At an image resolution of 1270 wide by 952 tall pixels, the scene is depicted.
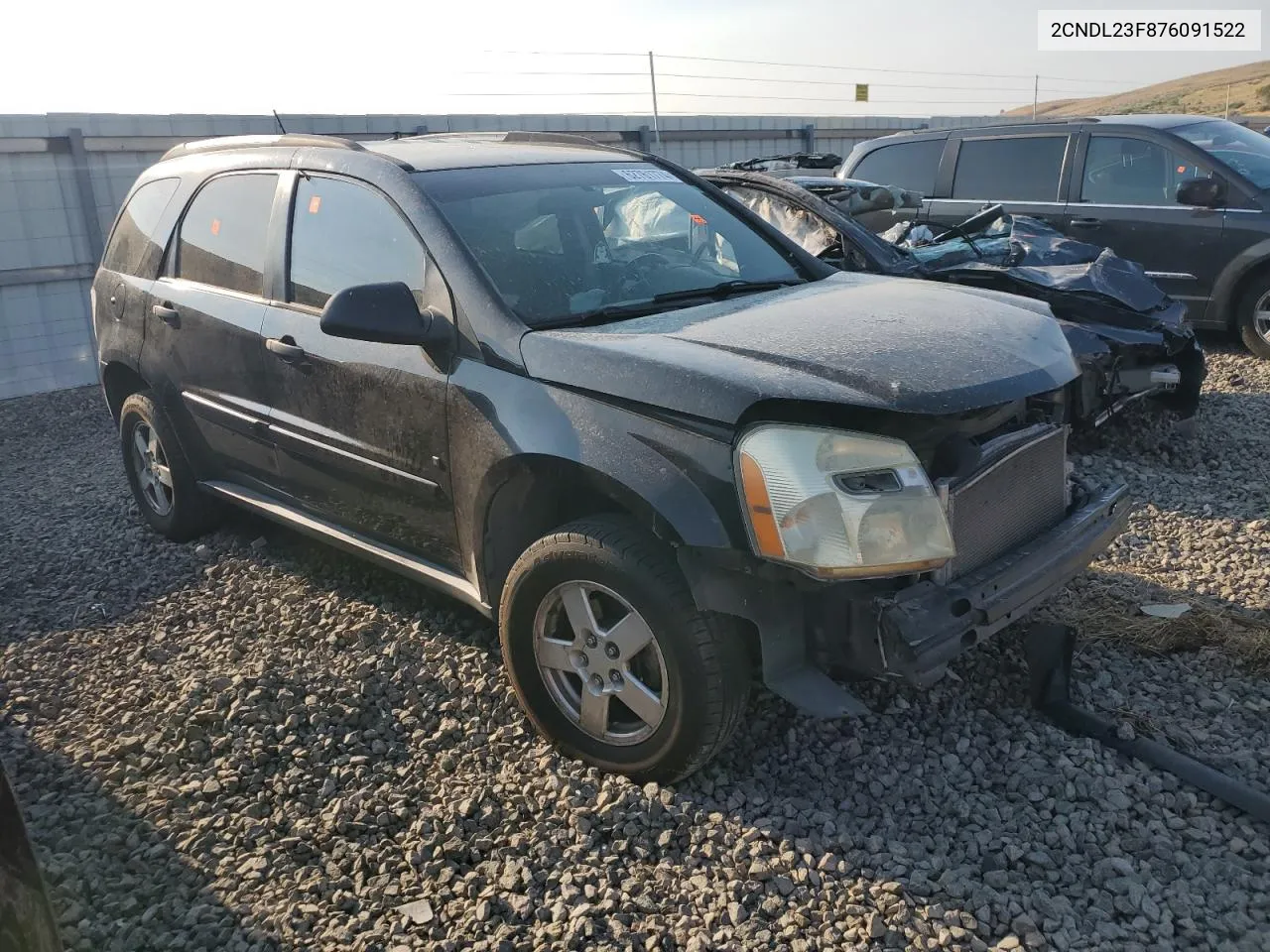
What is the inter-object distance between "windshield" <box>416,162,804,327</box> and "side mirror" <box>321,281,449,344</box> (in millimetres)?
297

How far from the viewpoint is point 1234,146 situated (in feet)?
26.8

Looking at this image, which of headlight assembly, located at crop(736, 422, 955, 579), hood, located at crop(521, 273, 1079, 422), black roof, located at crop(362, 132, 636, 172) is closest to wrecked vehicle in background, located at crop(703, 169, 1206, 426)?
black roof, located at crop(362, 132, 636, 172)

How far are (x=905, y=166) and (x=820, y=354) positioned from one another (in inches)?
277

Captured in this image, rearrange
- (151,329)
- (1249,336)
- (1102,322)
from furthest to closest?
(1249,336), (1102,322), (151,329)

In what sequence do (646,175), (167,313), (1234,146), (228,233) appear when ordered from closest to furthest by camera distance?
(646,175)
(228,233)
(167,313)
(1234,146)

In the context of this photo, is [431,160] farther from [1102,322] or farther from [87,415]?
[87,415]

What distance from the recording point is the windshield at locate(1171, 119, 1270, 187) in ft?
25.9

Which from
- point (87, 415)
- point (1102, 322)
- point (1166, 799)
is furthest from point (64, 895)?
point (87, 415)

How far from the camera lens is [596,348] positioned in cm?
304

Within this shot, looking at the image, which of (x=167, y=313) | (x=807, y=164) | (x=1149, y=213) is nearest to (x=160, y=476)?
(x=167, y=313)

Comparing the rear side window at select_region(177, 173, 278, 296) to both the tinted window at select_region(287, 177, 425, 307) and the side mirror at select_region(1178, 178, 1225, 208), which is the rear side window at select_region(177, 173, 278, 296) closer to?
the tinted window at select_region(287, 177, 425, 307)

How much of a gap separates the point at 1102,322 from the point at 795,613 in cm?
401

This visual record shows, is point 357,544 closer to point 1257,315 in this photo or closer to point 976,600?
point 976,600

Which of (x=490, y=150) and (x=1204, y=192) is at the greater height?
(x=490, y=150)
